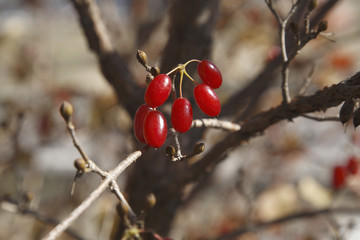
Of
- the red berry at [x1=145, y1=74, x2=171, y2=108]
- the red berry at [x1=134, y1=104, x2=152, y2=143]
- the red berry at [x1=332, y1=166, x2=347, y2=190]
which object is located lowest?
the red berry at [x1=332, y1=166, x2=347, y2=190]

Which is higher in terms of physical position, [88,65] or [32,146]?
[88,65]

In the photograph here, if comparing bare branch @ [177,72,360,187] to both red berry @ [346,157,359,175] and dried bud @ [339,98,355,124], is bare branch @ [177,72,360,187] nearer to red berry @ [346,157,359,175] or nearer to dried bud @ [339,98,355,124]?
dried bud @ [339,98,355,124]

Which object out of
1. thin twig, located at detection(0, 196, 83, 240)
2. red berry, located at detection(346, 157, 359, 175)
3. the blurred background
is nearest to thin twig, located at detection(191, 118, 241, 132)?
thin twig, located at detection(0, 196, 83, 240)

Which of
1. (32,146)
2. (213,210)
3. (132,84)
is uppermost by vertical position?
(32,146)

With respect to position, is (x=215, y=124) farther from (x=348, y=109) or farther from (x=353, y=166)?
(x=353, y=166)

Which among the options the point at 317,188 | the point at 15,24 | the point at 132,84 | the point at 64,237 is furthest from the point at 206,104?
the point at 15,24

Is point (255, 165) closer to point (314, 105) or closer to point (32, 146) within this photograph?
point (32, 146)

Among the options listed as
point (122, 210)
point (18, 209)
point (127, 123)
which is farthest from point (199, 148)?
point (127, 123)
